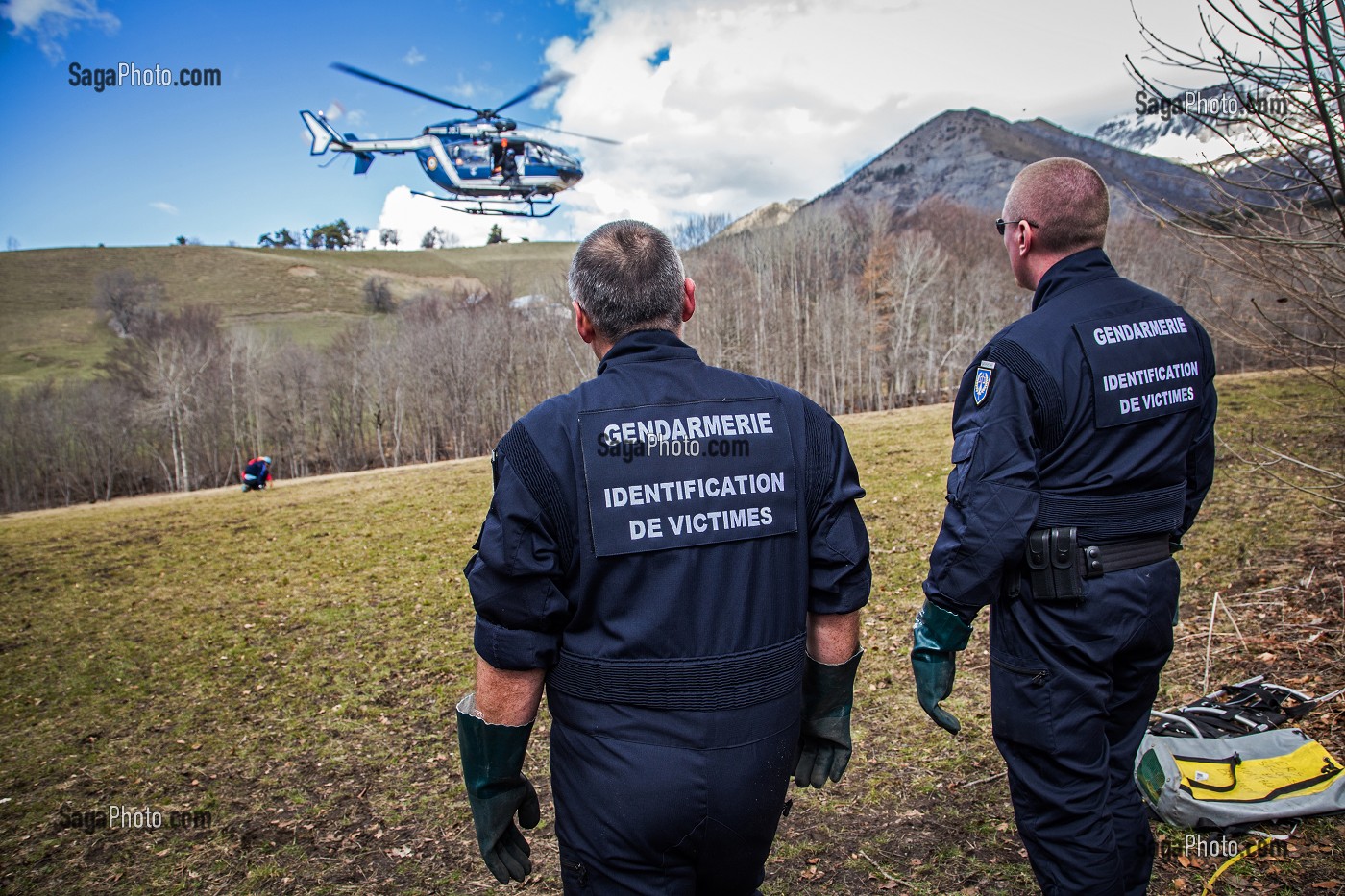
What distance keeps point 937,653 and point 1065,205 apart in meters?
1.69

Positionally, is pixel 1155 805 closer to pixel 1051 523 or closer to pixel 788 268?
pixel 1051 523

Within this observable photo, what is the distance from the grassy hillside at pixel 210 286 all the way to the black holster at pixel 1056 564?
60.3 m

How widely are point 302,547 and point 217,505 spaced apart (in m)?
6.58

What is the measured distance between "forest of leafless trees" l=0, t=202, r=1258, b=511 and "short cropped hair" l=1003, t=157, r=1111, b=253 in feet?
141

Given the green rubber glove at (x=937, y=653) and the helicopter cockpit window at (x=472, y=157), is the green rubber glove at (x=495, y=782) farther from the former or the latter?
the helicopter cockpit window at (x=472, y=157)

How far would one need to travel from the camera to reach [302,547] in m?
11.5

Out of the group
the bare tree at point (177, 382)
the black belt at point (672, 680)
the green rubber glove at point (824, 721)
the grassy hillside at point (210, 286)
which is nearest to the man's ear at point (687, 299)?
the black belt at point (672, 680)

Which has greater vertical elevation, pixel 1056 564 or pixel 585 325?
pixel 585 325

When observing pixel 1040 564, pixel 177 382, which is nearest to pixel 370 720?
pixel 1040 564

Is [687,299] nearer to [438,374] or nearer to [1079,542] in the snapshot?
[1079,542]

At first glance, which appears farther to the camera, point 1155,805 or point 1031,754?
point 1155,805

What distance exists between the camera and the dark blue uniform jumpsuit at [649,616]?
70.0 inches

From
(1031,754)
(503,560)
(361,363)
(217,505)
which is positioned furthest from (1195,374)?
(361,363)

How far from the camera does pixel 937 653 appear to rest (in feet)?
8.44
